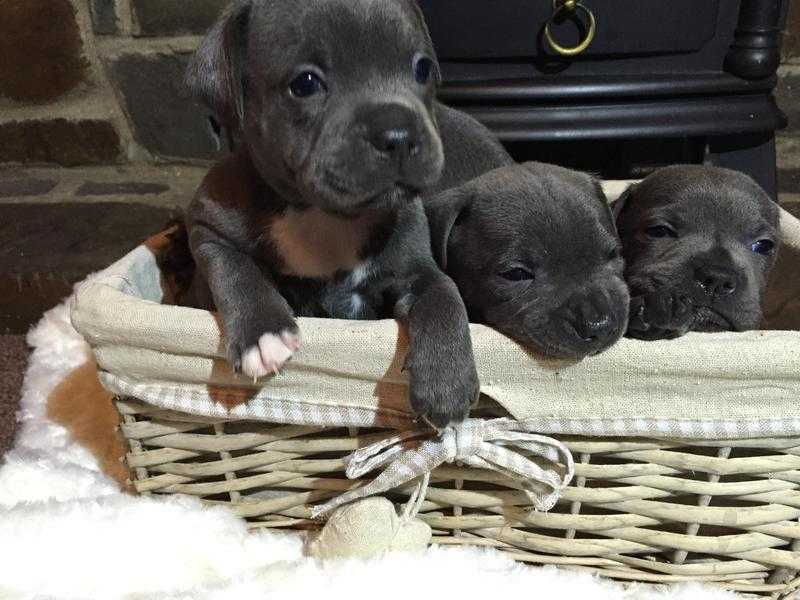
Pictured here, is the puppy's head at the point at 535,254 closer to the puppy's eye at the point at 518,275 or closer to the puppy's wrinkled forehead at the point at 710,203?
the puppy's eye at the point at 518,275

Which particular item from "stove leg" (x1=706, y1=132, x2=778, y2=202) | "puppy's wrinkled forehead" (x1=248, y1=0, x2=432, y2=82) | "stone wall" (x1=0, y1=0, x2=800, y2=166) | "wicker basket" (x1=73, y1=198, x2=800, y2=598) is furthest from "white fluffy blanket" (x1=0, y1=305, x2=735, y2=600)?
"stone wall" (x1=0, y1=0, x2=800, y2=166)

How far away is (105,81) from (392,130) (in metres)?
2.01

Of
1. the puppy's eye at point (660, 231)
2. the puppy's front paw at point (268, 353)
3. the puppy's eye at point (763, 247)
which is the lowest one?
the puppy's front paw at point (268, 353)

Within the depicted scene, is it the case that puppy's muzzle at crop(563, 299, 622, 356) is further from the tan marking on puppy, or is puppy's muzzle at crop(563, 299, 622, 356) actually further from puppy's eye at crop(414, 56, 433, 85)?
the tan marking on puppy

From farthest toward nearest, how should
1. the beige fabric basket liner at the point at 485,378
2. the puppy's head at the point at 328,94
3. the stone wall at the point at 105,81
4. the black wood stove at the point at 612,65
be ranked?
the stone wall at the point at 105,81 → the black wood stove at the point at 612,65 → the puppy's head at the point at 328,94 → the beige fabric basket liner at the point at 485,378

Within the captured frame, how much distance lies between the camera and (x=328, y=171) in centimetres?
111

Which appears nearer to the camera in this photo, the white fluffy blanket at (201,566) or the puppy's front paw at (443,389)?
the puppy's front paw at (443,389)

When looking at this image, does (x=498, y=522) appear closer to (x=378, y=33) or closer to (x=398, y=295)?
(x=398, y=295)

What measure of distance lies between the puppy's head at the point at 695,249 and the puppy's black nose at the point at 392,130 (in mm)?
431

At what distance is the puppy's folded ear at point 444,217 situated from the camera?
134 centimetres

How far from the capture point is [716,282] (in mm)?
1236

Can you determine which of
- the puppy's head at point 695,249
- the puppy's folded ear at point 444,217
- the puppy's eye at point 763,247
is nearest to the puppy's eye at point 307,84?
the puppy's folded ear at point 444,217

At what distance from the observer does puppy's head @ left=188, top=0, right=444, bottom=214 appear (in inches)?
43.3

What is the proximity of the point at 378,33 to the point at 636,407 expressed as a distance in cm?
64
